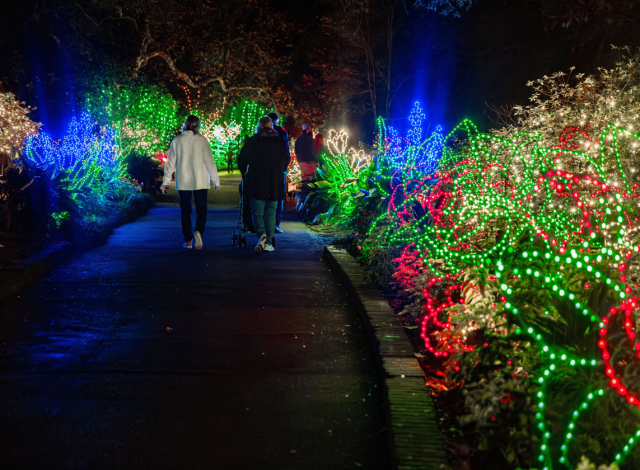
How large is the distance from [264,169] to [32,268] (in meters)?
3.38

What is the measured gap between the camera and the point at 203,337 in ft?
16.8

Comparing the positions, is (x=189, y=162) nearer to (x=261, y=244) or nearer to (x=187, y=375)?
(x=261, y=244)

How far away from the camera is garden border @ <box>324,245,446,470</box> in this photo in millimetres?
3027

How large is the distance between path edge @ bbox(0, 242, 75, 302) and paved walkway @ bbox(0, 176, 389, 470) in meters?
0.14

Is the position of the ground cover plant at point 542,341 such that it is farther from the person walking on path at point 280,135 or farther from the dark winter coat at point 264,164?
the person walking on path at point 280,135

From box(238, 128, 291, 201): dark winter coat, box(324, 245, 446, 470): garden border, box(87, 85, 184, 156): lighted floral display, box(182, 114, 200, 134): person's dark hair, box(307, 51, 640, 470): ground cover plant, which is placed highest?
box(87, 85, 184, 156): lighted floral display

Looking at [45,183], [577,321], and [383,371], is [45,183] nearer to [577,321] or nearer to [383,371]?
[383,371]

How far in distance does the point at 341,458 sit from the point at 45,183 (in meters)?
7.14

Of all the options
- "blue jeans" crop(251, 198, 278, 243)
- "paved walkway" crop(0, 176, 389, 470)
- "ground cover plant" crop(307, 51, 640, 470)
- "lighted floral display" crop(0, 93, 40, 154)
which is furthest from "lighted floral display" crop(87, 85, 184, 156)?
"ground cover plant" crop(307, 51, 640, 470)

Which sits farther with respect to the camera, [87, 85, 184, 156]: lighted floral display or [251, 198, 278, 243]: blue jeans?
[87, 85, 184, 156]: lighted floral display

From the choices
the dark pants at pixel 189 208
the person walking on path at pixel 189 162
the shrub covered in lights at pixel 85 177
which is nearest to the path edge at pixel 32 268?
the shrub covered in lights at pixel 85 177

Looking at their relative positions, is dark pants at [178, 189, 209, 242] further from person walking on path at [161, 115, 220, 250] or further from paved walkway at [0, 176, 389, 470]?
paved walkway at [0, 176, 389, 470]

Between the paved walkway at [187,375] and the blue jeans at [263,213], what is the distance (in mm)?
1739

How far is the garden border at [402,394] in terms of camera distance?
3.03m
